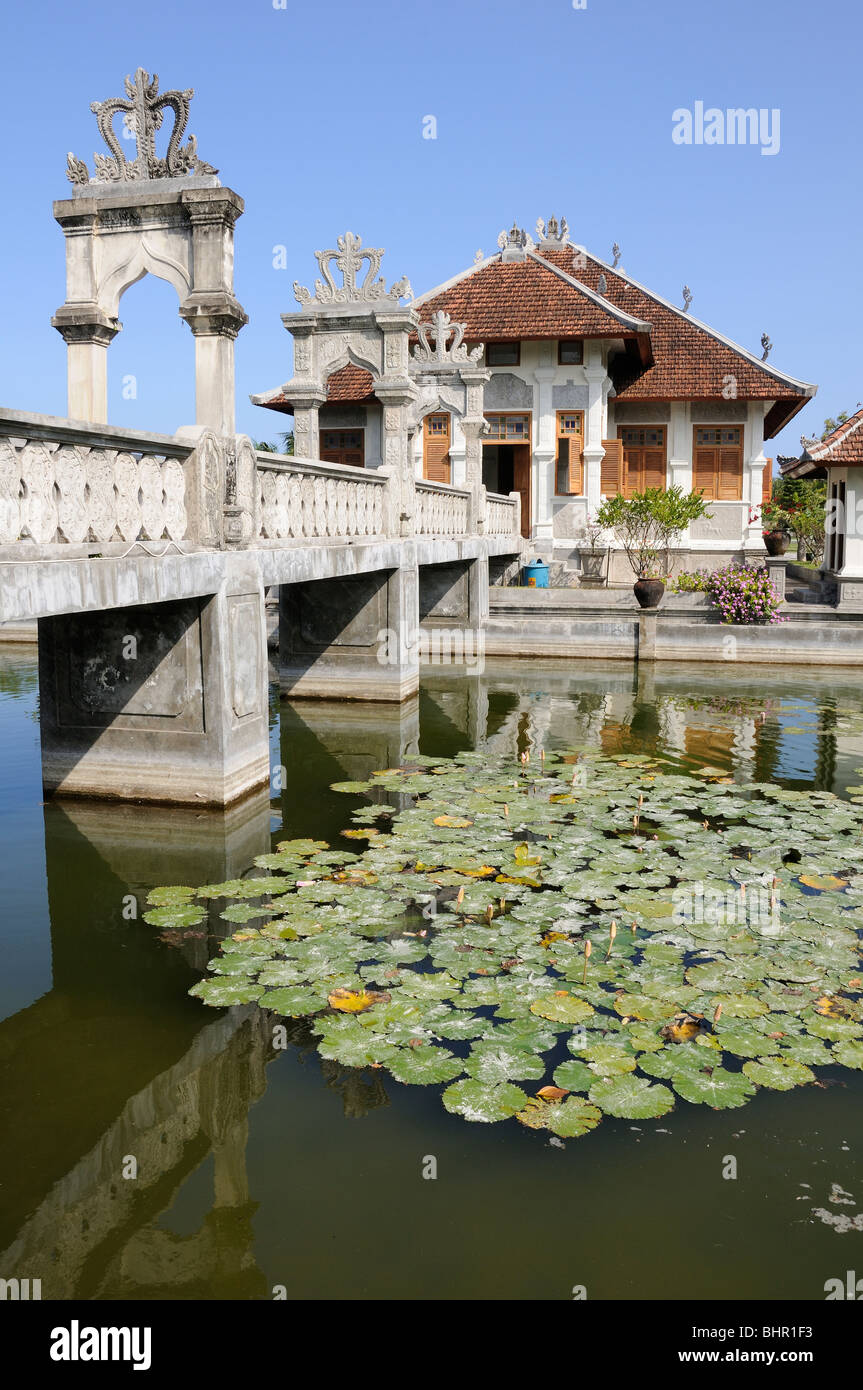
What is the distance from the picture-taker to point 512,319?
24.0 metres

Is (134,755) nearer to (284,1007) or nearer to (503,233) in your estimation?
(284,1007)

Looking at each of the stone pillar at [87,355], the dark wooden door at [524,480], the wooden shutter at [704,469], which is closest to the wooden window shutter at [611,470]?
the dark wooden door at [524,480]

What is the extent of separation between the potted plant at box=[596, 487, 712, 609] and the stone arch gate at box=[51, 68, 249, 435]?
13.3 meters

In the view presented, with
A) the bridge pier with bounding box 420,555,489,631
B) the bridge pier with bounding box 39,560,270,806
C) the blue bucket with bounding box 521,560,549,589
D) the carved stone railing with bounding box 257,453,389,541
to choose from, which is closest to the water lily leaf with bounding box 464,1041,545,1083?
the bridge pier with bounding box 39,560,270,806

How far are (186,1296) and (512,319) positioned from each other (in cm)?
2309

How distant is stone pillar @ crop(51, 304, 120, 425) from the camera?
9.04m

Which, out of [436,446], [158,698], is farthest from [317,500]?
[436,446]

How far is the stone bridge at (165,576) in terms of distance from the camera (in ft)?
21.3

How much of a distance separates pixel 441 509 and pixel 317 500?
5995mm

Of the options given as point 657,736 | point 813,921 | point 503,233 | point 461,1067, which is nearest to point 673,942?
point 813,921

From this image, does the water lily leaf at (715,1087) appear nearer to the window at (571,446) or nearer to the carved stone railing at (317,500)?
the carved stone railing at (317,500)

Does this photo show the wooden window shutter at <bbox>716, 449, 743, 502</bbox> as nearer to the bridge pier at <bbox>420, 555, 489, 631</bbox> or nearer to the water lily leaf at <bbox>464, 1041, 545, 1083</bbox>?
the bridge pier at <bbox>420, 555, 489, 631</bbox>

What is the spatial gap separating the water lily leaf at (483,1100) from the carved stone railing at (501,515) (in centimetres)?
1645
